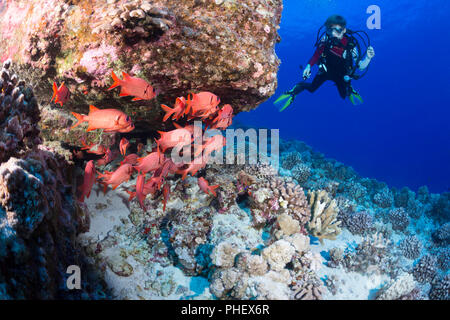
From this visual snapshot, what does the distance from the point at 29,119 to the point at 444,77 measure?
9076cm

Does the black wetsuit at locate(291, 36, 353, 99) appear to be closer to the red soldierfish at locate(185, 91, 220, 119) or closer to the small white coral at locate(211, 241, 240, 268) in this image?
the red soldierfish at locate(185, 91, 220, 119)

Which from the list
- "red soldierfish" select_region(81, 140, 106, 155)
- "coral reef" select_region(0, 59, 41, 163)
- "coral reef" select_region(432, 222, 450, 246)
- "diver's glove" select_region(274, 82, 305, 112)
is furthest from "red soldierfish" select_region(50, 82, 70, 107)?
"coral reef" select_region(432, 222, 450, 246)

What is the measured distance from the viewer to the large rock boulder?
3.28 meters

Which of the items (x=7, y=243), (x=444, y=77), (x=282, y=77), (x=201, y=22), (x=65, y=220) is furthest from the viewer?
(x=282, y=77)

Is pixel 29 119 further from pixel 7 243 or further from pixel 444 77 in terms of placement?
pixel 444 77

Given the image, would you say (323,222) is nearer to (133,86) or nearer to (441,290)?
(441,290)

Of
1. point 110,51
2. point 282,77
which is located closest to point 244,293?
point 110,51

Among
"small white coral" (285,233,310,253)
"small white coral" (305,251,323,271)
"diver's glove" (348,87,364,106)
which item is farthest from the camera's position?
"diver's glove" (348,87,364,106)

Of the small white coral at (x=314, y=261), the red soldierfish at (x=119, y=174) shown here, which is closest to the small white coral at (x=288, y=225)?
the small white coral at (x=314, y=261)

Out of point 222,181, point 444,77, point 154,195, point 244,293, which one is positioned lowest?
point 244,293

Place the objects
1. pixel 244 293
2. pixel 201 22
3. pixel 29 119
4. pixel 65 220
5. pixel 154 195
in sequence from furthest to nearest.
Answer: pixel 154 195 < pixel 201 22 < pixel 244 293 < pixel 29 119 < pixel 65 220

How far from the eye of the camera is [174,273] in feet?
11.5

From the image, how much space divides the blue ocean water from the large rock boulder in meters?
28.9

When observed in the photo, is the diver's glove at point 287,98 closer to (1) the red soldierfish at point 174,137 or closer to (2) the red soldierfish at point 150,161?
(1) the red soldierfish at point 174,137
